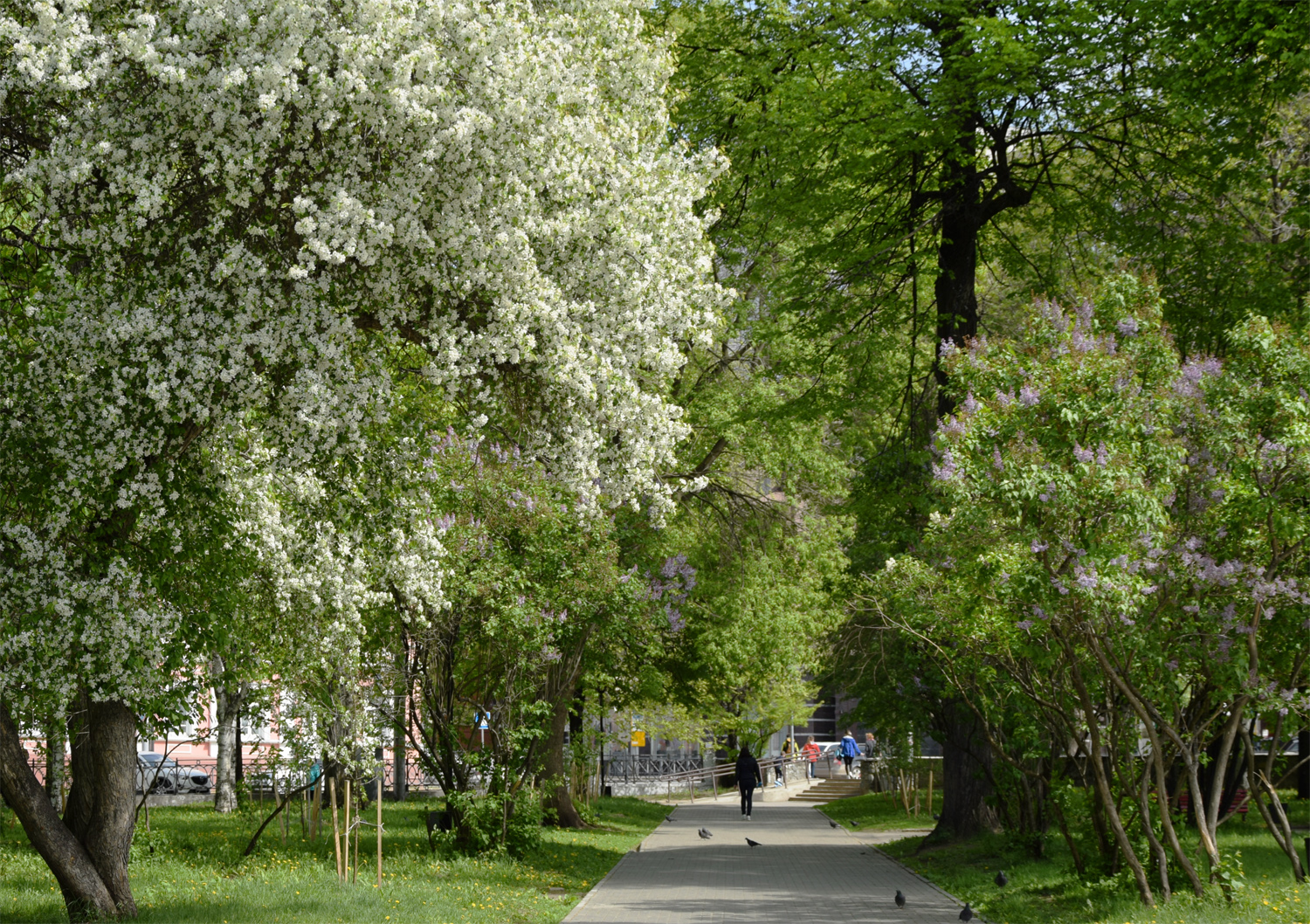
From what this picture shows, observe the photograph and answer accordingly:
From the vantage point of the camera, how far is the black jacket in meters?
35.6

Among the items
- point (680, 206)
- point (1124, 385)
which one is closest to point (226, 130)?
point (680, 206)

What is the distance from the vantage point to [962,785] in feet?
72.1

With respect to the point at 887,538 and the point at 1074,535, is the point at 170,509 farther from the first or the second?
the point at 887,538

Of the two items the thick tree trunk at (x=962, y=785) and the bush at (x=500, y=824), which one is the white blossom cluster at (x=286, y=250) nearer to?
the bush at (x=500, y=824)

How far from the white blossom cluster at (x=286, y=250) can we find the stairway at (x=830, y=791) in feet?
122

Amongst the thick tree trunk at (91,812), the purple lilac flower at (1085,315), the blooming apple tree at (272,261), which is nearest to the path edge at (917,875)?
the purple lilac flower at (1085,315)

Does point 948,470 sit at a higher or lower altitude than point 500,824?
higher

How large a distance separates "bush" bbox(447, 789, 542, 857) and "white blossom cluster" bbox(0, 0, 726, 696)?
8509mm

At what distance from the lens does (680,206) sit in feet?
37.4

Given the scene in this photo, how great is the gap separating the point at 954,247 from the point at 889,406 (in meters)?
3.49

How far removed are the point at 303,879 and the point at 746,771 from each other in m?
21.7

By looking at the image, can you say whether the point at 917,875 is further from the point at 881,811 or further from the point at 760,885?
the point at 881,811

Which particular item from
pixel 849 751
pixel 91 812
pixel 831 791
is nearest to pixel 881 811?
pixel 831 791

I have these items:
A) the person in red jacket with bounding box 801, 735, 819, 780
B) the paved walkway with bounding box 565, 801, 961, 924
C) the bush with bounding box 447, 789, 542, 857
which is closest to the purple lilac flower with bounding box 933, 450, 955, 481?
the paved walkway with bounding box 565, 801, 961, 924
